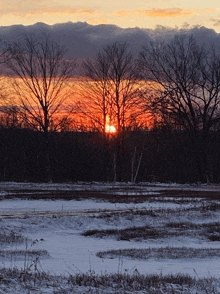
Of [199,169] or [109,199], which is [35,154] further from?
[109,199]

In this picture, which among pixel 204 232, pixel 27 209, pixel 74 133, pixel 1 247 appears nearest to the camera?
pixel 1 247

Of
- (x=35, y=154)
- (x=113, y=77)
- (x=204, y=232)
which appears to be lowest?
(x=204, y=232)

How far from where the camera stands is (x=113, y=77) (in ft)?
167

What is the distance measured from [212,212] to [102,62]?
3260cm

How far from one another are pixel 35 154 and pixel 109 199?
2441cm

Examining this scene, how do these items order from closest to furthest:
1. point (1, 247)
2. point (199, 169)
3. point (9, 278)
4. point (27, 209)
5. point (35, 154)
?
point (9, 278) → point (1, 247) → point (27, 209) → point (199, 169) → point (35, 154)

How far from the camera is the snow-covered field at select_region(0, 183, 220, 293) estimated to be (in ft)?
34.8

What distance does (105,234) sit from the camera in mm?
16203

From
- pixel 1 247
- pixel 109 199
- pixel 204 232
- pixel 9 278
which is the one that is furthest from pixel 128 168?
pixel 9 278

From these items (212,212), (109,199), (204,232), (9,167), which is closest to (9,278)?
(204,232)

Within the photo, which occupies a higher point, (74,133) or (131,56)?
(131,56)

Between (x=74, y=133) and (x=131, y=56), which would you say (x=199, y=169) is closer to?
(x=131, y=56)

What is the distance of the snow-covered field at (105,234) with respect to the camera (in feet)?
34.8

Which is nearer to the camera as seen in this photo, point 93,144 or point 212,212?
point 212,212
